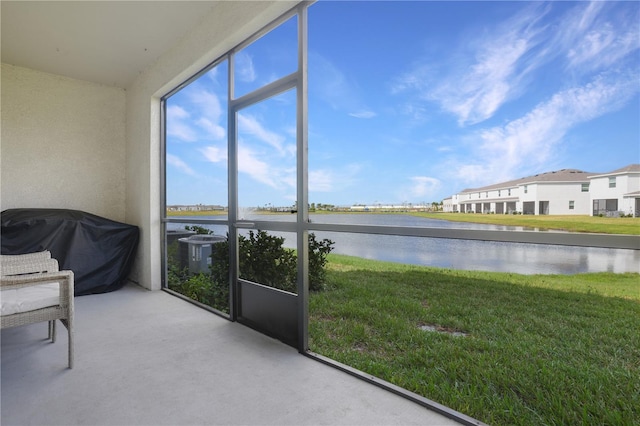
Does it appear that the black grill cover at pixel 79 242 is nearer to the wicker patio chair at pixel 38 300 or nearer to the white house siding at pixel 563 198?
the wicker patio chair at pixel 38 300

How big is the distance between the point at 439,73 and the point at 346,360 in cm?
319

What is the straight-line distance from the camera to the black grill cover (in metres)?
3.62

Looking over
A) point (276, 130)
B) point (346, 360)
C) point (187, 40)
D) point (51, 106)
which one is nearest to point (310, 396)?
point (346, 360)

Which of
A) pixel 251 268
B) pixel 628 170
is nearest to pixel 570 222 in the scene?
pixel 628 170

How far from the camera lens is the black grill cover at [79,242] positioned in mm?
3617

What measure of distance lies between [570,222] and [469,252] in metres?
1.99

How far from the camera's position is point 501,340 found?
2967 mm

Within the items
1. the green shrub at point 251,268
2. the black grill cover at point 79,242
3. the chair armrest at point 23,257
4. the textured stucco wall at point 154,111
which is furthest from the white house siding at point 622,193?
the black grill cover at point 79,242

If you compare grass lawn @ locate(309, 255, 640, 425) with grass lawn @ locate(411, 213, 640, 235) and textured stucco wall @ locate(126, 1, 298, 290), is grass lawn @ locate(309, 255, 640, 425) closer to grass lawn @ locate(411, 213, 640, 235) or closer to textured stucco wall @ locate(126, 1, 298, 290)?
grass lawn @ locate(411, 213, 640, 235)

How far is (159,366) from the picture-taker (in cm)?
210

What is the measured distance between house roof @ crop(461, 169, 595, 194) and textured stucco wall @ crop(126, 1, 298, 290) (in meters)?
2.17

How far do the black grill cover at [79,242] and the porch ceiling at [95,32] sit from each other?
6.02ft

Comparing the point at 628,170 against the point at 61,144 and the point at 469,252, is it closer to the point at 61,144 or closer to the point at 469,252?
the point at 469,252

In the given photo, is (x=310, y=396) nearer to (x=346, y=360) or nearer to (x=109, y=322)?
(x=346, y=360)
